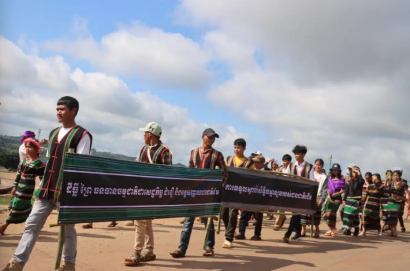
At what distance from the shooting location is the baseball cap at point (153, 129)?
611 cm

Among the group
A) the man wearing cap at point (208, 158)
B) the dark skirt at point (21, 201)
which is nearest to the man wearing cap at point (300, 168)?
the man wearing cap at point (208, 158)

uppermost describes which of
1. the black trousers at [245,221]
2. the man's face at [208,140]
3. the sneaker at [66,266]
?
the man's face at [208,140]

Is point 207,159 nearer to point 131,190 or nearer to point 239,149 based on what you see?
point 239,149

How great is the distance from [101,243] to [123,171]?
2560 mm

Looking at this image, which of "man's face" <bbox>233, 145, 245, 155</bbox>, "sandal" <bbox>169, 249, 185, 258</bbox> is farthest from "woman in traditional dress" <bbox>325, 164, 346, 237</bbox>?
"sandal" <bbox>169, 249, 185, 258</bbox>

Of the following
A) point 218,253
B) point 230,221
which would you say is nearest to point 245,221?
point 230,221

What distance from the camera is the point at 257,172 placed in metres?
8.31

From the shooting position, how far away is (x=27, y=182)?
676 cm

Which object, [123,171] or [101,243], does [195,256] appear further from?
[123,171]

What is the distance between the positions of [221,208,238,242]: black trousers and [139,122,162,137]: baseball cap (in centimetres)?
250

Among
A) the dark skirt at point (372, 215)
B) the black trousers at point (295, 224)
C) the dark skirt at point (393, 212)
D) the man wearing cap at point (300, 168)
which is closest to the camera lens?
the black trousers at point (295, 224)

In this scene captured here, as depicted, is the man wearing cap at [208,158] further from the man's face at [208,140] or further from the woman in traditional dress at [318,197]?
the woman in traditional dress at [318,197]

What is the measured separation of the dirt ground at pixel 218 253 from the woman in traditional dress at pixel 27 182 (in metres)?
0.46

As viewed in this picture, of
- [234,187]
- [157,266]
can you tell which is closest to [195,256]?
[157,266]
